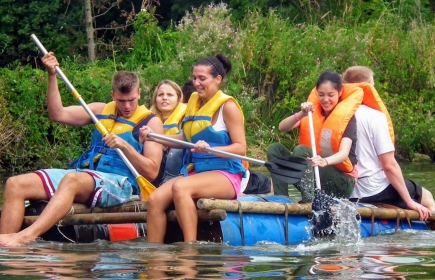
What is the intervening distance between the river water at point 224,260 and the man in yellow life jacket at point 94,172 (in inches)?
9.1

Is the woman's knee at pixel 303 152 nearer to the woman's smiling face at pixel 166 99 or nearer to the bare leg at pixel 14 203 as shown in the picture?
the woman's smiling face at pixel 166 99

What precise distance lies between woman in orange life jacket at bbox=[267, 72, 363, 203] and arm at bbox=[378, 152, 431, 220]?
22 centimetres

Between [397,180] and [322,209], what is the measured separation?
2.59 ft

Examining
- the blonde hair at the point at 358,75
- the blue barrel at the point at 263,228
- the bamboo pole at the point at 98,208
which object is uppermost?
the blonde hair at the point at 358,75

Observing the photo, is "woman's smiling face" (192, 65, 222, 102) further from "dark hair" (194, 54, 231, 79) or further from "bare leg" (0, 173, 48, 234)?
"bare leg" (0, 173, 48, 234)

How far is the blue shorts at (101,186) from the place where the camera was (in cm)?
635

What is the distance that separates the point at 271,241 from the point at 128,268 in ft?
4.69

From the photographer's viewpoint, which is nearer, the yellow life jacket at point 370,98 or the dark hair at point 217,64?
the dark hair at point 217,64

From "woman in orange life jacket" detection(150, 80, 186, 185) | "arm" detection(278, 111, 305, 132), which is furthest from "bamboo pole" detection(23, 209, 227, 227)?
"arm" detection(278, 111, 305, 132)

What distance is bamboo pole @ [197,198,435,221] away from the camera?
6.07 m

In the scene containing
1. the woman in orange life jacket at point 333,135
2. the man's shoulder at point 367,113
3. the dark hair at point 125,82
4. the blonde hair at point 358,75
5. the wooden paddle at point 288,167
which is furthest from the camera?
the blonde hair at point 358,75

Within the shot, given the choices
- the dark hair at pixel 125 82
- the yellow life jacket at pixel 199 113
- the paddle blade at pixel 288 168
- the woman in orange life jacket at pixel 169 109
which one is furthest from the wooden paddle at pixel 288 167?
the dark hair at pixel 125 82

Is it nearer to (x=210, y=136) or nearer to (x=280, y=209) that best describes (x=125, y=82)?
(x=210, y=136)

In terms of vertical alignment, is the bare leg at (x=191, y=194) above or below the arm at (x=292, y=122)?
below
